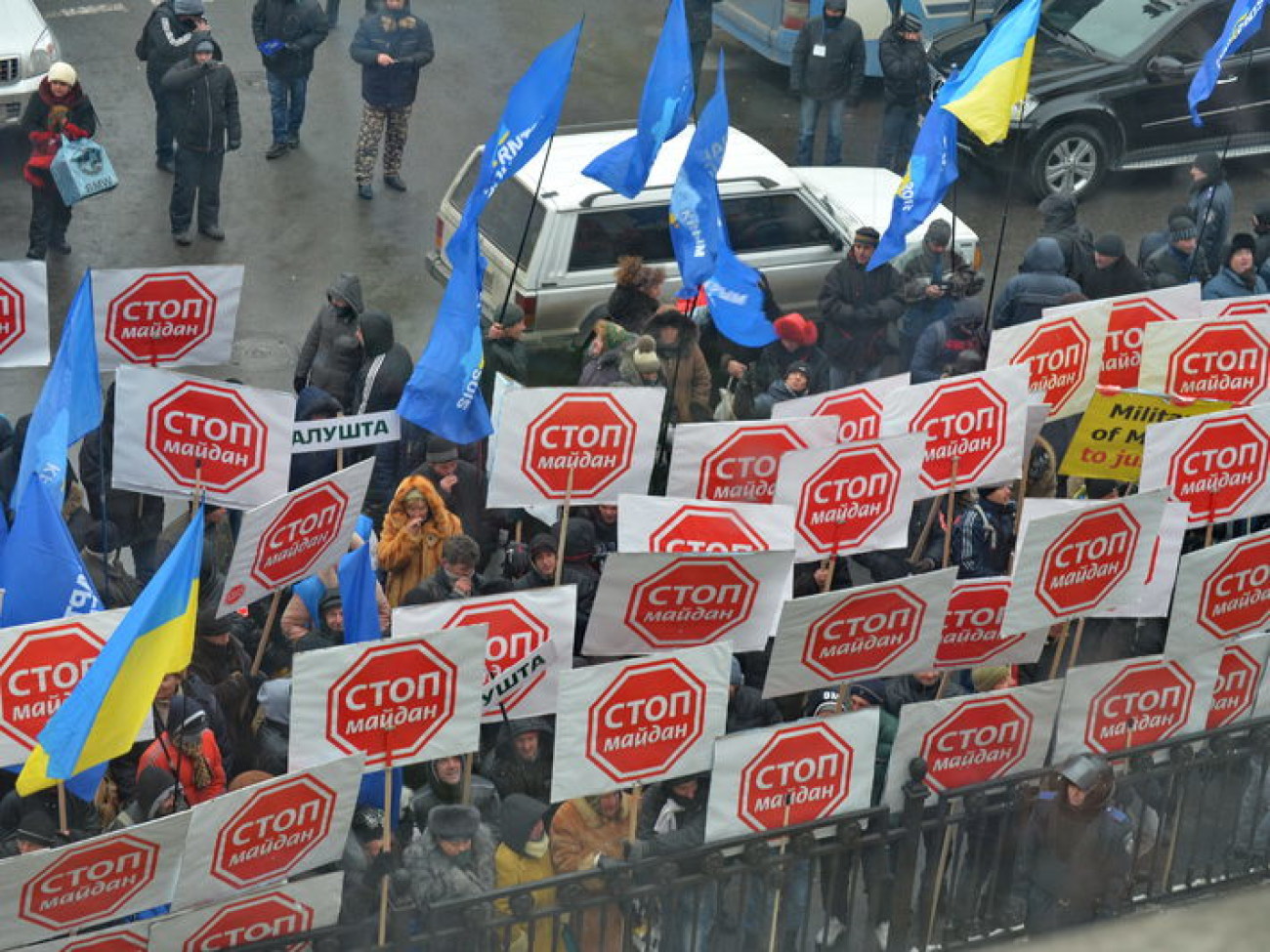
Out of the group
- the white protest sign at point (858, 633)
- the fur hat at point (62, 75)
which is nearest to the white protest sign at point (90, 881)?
the white protest sign at point (858, 633)

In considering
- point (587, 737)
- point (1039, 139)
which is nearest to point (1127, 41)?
point (1039, 139)

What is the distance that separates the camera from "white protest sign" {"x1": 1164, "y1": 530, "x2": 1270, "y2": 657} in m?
8.41

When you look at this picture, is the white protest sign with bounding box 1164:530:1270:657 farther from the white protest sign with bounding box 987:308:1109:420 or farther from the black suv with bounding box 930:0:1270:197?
the black suv with bounding box 930:0:1270:197

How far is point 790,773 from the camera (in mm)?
7602

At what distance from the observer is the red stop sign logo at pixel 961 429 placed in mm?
9789

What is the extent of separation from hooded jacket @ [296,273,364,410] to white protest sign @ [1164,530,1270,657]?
5093mm

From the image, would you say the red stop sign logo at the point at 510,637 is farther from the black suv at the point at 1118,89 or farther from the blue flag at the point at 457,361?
the black suv at the point at 1118,89

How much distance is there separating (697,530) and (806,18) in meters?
10.5

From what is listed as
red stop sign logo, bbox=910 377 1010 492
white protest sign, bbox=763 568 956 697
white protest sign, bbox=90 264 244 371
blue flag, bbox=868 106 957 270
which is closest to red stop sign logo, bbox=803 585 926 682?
white protest sign, bbox=763 568 956 697

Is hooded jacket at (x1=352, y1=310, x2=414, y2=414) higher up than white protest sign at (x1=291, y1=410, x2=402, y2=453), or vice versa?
white protest sign at (x1=291, y1=410, x2=402, y2=453)

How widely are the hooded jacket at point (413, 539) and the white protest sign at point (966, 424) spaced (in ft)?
7.33

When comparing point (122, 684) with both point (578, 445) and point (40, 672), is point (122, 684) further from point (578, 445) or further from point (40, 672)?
point (578, 445)

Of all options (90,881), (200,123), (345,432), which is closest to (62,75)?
(200,123)

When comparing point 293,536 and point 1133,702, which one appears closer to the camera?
point 1133,702
